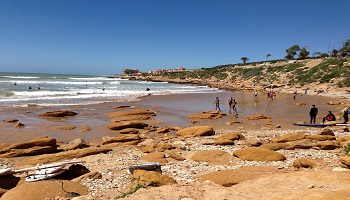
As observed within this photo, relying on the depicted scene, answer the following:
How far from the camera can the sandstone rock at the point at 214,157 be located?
420 inches

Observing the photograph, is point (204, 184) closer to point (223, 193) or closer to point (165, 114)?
point (223, 193)

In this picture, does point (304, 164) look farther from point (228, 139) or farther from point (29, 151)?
point (29, 151)

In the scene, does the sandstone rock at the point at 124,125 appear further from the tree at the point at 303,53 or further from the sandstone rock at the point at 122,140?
the tree at the point at 303,53

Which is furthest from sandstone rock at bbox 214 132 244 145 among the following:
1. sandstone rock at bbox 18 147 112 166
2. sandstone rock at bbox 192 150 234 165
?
sandstone rock at bbox 18 147 112 166

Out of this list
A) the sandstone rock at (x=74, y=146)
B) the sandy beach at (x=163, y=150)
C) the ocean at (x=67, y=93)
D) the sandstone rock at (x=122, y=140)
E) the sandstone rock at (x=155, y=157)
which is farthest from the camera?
the ocean at (x=67, y=93)

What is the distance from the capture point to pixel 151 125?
63.8ft

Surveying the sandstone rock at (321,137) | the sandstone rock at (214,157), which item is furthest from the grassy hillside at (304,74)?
the sandstone rock at (214,157)

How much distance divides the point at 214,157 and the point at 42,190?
6.29 m

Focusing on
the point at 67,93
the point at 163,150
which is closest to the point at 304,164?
the point at 163,150

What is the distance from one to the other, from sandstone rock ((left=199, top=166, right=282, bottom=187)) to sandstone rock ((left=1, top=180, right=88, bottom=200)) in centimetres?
378

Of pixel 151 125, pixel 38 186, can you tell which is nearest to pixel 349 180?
pixel 38 186

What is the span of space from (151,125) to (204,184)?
12.4 m

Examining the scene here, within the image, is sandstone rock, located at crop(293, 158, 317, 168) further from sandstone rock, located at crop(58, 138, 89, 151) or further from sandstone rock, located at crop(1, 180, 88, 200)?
sandstone rock, located at crop(58, 138, 89, 151)

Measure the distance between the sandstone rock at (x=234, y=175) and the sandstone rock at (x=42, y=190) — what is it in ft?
12.4
